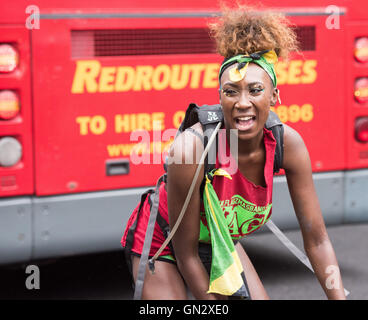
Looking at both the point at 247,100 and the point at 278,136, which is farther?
the point at 278,136

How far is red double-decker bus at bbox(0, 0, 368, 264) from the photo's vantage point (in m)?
4.26

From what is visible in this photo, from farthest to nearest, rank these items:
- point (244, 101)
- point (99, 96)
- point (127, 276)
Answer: point (127, 276), point (99, 96), point (244, 101)

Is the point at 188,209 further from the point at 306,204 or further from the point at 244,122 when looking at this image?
the point at 306,204

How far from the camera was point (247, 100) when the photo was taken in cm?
267

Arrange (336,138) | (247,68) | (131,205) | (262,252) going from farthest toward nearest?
(262,252) → (336,138) → (131,205) → (247,68)

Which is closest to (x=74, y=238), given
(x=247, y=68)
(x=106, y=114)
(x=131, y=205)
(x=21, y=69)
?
(x=131, y=205)

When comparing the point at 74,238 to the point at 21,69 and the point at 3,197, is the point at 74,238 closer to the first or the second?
the point at 3,197

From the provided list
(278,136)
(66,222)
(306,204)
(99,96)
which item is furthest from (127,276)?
(278,136)

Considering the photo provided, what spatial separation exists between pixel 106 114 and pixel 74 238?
0.80 meters

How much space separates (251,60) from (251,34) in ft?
0.35

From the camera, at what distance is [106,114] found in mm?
4426

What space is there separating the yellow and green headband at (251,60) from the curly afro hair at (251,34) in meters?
0.03

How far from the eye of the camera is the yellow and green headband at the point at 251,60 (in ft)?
8.74

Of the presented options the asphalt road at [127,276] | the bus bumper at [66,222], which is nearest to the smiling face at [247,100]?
the bus bumper at [66,222]
